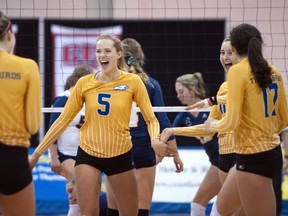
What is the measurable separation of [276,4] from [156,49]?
1.80 metres

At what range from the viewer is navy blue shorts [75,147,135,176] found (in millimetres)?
6051

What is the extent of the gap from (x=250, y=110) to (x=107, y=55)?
1457 millimetres

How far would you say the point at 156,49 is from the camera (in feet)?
35.6

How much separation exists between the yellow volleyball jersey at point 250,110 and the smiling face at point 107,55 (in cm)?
117

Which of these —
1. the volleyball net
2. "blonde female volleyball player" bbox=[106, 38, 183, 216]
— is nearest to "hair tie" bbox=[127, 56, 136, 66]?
"blonde female volleyball player" bbox=[106, 38, 183, 216]

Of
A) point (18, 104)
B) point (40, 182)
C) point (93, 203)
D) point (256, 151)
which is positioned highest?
point (18, 104)

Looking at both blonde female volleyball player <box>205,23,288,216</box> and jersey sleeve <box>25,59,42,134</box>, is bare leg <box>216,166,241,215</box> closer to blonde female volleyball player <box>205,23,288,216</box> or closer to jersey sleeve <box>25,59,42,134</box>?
blonde female volleyball player <box>205,23,288,216</box>

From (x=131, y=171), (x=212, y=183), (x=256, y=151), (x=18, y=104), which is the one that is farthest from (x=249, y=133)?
(x=212, y=183)

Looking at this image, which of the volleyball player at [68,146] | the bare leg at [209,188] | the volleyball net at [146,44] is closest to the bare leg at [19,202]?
the volleyball player at [68,146]

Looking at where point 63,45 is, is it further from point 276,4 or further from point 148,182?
point 148,182

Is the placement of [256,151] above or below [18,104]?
below

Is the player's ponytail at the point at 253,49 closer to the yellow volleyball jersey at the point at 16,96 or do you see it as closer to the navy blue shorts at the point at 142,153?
the yellow volleyball jersey at the point at 16,96

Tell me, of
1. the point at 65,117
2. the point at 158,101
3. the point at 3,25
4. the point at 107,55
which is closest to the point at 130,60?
the point at 158,101

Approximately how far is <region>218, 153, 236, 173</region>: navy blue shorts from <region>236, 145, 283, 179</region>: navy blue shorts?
1074 mm
